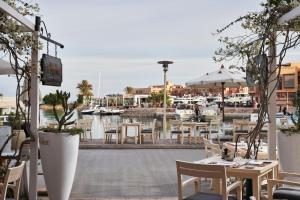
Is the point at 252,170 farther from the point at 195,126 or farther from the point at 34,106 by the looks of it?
the point at 195,126

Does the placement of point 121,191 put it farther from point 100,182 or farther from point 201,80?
point 201,80

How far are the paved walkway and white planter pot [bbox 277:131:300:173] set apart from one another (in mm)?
1526

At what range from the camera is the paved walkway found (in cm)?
597

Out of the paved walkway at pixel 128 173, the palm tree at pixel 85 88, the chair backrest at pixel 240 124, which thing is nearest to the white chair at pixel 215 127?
the chair backrest at pixel 240 124

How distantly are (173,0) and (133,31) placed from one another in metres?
5.97

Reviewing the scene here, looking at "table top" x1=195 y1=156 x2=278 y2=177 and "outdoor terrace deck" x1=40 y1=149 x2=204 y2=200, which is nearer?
"table top" x1=195 y1=156 x2=278 y2=177

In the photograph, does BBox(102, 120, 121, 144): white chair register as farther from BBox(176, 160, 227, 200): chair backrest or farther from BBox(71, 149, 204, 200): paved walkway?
BBox(176, 160, 227, 200): chair backrest

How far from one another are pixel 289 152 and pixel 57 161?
2958 mm

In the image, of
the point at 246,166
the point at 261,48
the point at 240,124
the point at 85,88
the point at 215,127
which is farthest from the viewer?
the point at 85,88

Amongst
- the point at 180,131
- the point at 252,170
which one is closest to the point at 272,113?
the point at 252,170

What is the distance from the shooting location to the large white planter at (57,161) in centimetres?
515

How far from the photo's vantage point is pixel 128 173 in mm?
7609

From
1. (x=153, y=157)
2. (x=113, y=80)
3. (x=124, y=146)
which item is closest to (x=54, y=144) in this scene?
(x=153, y=157)

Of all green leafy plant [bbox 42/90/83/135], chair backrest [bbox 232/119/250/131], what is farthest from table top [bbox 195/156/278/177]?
chair backrest [bbox 232/119/250/131]
